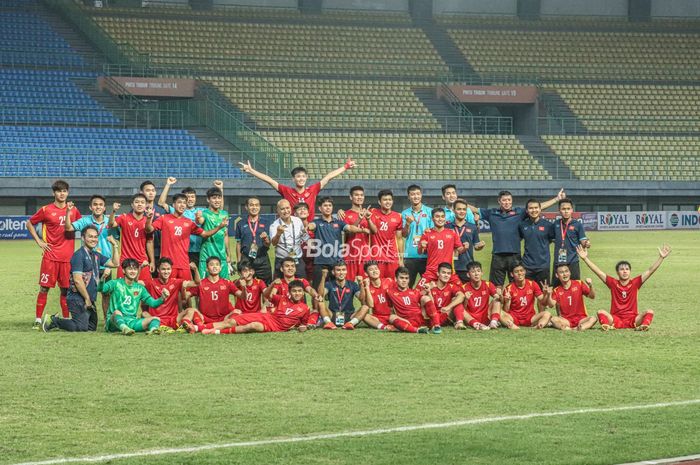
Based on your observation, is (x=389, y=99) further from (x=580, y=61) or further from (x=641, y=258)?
(x=641, y=258)

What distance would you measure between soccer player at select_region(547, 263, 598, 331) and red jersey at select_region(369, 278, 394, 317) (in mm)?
2116

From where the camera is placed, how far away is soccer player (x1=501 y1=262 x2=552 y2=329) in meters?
14.8

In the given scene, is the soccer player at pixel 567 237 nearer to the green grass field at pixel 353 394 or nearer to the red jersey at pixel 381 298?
the green grass field at pixel 353 394

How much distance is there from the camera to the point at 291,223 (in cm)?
1513

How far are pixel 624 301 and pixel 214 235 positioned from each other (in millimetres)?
5635

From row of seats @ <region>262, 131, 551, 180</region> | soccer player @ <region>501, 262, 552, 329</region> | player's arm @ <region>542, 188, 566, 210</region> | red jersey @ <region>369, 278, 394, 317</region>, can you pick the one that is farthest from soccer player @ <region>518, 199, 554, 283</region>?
row of seats @ <region>262, 131, 551, 180</region>

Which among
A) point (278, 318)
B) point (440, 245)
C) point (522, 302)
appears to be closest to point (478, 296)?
point (522, 302)

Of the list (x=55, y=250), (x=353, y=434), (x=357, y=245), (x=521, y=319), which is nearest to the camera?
(x=353, y=434)

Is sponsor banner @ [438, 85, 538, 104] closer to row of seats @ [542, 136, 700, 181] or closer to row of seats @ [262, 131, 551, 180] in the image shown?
row of seats @ [542, 136, 700, 181]

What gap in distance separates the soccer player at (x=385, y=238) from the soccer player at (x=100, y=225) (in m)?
3.57

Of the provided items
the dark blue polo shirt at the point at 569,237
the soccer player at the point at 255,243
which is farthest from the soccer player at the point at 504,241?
the soccer player at the point at 255,243

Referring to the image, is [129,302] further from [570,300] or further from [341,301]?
[570,300]

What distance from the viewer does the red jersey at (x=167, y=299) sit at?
14539mm

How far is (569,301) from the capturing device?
14.8m
